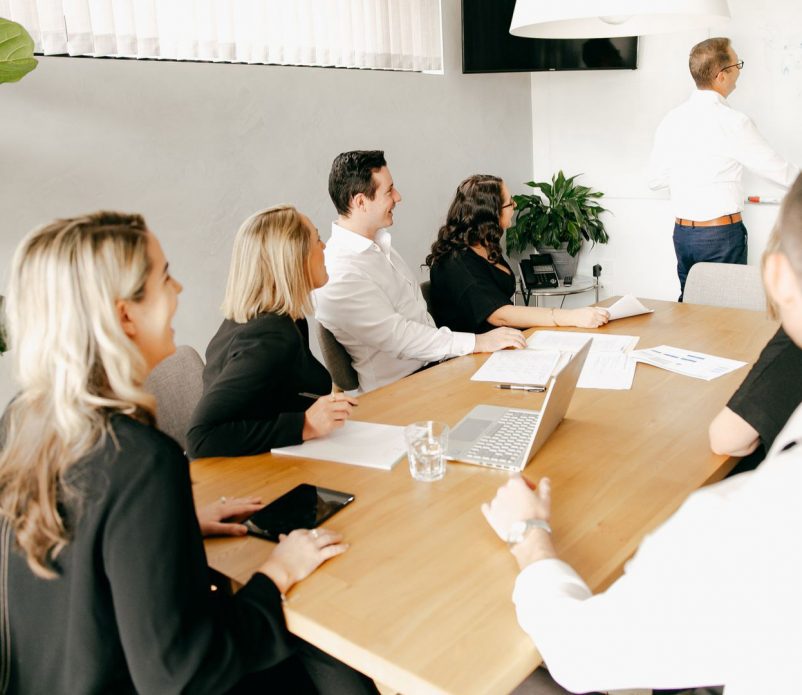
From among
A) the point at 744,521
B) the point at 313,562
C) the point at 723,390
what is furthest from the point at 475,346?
the point at 744,521

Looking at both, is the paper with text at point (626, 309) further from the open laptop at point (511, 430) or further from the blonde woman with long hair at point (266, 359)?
the blonde woman with long hair at point (266, 359)

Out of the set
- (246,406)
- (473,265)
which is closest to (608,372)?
(473,265)

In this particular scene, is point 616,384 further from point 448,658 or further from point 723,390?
point 448,658

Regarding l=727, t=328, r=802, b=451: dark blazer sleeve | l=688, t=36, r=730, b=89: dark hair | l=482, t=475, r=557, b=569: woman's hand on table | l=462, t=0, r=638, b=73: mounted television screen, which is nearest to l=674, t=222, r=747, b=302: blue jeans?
l=688, t=36, r=730, b=89: dark hair

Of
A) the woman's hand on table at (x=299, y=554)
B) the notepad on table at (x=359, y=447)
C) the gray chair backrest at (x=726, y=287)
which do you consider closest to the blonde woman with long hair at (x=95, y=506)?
the woman's hand on table at (x=299, y=554)

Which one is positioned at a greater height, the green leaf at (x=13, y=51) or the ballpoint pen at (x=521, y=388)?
the green leaf at (x=13, y=51)

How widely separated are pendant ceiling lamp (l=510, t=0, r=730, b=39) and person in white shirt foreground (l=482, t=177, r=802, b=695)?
3.47ft

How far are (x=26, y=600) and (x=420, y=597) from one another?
21.6 inches

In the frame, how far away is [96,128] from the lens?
282 cm

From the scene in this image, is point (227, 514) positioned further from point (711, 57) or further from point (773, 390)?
point (711, 57)

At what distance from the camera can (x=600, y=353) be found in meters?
2.31

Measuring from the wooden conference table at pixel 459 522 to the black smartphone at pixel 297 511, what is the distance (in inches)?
0.9

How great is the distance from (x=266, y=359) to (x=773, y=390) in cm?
108

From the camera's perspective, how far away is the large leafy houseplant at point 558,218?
4715mm
